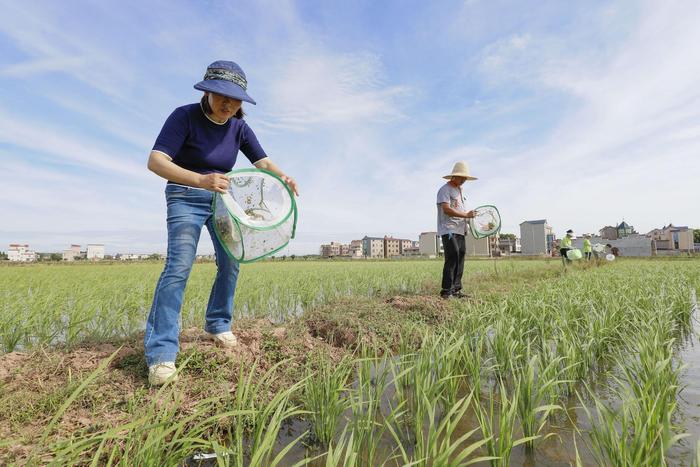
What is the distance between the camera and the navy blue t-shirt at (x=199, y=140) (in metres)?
1.81

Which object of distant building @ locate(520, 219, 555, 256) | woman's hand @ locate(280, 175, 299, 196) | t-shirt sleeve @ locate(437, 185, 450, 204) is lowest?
woman's hand @ locate(280, 175, 299, 196)

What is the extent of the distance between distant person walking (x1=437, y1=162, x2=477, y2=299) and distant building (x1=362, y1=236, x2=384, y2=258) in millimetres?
84005

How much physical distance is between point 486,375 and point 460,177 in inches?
109

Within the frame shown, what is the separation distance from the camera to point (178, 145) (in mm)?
1829

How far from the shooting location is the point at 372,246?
90188mm

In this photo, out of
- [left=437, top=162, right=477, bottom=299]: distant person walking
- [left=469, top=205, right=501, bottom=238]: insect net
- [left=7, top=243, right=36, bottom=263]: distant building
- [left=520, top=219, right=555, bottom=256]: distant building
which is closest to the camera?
[left=437, top=162, right=477, bottom=299]: distant person walking

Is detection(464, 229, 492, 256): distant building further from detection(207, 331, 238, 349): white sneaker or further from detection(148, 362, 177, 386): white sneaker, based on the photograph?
detection(148, 362, 177, 386): white sneaker

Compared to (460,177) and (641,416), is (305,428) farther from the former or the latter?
(460,177)

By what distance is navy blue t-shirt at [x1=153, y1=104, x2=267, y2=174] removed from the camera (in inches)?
71.3

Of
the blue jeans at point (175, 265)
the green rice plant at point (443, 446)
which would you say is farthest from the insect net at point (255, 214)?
the green rice plant at point (443, 446)

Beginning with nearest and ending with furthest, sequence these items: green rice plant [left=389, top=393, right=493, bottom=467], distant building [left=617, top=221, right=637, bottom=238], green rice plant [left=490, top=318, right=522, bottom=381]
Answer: green rice plant [left=389, top=393, right=493, bottom=467], green rice plant [left=490, top=318, right=522, bottom=381], distant building [left=617, top=221, right=637, bottom=238]

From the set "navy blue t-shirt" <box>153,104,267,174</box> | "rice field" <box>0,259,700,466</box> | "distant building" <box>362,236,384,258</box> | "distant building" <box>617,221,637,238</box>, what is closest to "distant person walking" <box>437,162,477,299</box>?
"rice field" <box>0,259,700,466</box>

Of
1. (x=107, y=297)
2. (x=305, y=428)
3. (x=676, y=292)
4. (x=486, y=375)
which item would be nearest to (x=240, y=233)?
(x=305, y=428)

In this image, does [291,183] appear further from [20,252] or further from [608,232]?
[20,252]
